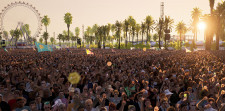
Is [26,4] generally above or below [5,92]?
above

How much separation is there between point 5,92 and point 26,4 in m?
81.3

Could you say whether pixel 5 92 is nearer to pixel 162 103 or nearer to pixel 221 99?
pixel 162 103

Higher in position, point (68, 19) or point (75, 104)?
point (68, 19)

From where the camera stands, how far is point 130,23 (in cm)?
10062

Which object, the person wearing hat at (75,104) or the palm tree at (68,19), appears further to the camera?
the palm tree at (68,19)

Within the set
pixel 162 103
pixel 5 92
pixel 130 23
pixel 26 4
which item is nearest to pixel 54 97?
pixel 5 92

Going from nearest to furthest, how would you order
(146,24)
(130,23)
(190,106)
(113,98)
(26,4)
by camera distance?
(190,106) < (113,98) < (26,4) < (130,23) < (146,24)

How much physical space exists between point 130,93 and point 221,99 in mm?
3199

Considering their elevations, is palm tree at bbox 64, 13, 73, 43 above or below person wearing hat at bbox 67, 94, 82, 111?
above

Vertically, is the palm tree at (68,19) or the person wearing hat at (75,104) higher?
the palm tree at (68,19)

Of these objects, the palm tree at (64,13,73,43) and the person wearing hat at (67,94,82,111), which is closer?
the person wearing hat at (67,94,82,111)

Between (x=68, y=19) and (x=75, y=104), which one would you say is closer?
(x=75, y=104)

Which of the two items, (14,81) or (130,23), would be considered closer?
(14,81)

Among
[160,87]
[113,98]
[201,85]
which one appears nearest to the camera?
[113,98]
